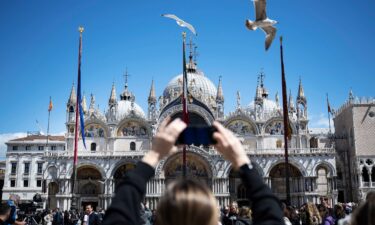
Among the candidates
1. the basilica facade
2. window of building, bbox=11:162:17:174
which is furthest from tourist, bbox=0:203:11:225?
window of building, bbox=11:162:17:174

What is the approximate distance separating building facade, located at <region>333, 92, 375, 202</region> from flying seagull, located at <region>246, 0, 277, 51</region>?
118 ft

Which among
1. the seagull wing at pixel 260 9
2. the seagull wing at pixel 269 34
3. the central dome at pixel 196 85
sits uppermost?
the central dome at pixel 196 85

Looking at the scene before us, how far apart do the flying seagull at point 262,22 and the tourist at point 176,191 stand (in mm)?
7773

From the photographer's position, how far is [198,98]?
149ft

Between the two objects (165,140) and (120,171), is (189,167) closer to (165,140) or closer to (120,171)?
(120,171)

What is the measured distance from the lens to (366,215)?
2.43 meters

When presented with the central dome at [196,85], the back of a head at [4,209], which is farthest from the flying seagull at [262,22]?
the central dome at [196,85]

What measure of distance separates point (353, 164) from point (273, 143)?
8.86 meters

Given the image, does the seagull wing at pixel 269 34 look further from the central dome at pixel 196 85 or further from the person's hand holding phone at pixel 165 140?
the central dome at pixel 196 85

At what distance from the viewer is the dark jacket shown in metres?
2.28

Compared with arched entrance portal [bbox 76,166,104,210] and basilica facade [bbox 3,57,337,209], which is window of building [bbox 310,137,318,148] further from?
arched entrance portal [bbox 76,166,104,210]

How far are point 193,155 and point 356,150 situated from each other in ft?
57.2

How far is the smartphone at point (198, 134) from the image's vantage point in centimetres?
245

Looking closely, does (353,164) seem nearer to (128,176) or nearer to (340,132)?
(340,132)
